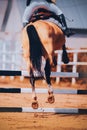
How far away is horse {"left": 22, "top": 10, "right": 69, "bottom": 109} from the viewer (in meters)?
2.29

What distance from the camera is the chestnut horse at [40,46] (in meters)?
2.29

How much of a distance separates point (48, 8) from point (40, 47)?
1.43 feet

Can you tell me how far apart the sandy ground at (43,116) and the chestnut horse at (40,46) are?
0.07m

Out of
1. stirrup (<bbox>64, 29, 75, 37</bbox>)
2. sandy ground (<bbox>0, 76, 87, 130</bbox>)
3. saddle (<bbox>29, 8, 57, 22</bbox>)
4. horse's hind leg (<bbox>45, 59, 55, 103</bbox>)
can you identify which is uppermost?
saddle (<bbox>29, 8, 57, 22</bbox>)

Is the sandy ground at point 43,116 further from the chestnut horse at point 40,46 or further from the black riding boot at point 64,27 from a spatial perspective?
the black riding boot at point 64,27

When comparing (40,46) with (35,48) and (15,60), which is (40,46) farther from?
(15,60)

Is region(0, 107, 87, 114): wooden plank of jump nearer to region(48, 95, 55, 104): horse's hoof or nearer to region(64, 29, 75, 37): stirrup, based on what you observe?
region(48, 95, 55, 104): horse's hoof

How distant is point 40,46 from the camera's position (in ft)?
7.53

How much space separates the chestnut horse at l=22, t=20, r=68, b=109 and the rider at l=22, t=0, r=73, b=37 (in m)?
0.06

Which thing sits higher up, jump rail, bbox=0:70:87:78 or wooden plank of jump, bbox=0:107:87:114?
jump rail, bbox=0:70:87:78

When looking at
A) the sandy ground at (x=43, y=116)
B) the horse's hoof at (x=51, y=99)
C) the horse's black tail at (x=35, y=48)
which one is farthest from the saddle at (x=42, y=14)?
the horse's hoof at (x=51, y=99)

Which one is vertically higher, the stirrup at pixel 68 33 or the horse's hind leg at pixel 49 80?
the stirrup at pixel 68 33

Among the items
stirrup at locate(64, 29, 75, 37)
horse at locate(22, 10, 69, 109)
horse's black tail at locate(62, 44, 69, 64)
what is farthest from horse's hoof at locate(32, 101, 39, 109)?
stirrup at locate(64, 29, 75, 37)

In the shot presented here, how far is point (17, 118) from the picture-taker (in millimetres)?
2314
